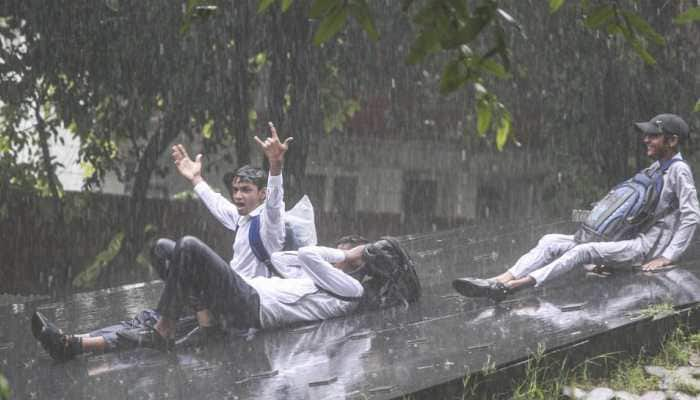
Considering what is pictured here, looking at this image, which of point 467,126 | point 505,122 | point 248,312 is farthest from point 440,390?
point 467,126

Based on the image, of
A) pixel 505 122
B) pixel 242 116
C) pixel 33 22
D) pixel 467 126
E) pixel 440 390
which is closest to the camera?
pixel 505 122

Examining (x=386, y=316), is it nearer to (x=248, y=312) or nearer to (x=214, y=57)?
(x=248, y=312)

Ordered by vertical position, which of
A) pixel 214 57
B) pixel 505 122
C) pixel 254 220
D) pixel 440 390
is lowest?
pixel 440 390

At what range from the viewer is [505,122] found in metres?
3.83

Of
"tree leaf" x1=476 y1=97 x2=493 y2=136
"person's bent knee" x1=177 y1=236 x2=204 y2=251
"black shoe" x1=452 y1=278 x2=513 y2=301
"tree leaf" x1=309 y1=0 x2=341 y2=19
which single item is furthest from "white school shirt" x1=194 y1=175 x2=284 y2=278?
"tree leaf" x1=309 y1=0 x2=341 y2=19

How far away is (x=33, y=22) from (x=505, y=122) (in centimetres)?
898

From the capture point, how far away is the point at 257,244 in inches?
259

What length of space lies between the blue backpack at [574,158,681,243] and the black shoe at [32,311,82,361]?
12.6ft

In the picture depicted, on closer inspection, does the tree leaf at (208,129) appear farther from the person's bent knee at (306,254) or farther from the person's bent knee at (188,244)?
the person's bent knee at (188,244)

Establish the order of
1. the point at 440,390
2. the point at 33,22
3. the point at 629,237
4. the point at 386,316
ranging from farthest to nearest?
the point at 33,22, the point at 629,237, the point at 386,316, the point at 440,390

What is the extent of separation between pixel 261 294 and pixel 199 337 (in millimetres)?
455

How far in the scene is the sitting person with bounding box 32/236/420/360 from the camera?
6.03 metres

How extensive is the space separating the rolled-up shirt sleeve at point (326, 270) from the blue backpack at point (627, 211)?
2.18 metres

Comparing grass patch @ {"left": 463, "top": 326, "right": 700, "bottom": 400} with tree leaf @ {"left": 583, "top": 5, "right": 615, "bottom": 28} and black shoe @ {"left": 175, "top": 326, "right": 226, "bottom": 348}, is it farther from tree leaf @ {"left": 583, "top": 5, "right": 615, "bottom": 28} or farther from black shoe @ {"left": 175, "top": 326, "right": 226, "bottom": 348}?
tree leaf @ {"left": 583, "top": 5, "right": 615, "bottom": 28}
